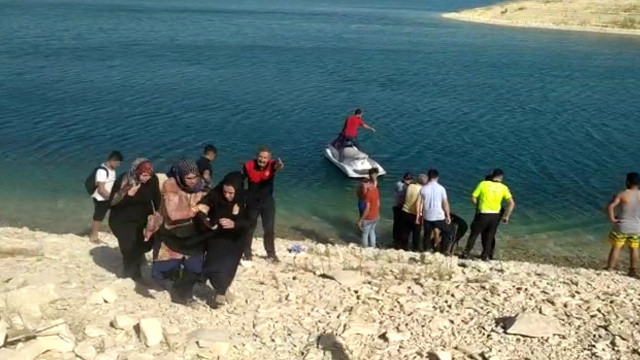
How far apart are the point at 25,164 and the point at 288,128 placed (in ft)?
34.9

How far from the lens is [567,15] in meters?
81.7

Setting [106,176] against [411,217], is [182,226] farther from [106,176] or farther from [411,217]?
[411,217]

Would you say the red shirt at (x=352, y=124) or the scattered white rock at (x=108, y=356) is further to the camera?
the red shirt at (x=352, y=124)

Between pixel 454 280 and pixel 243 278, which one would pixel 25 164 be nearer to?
pixel 243 278

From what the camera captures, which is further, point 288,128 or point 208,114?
point 208,114

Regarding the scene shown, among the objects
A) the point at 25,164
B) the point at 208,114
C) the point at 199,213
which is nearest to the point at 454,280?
the point at 199,213

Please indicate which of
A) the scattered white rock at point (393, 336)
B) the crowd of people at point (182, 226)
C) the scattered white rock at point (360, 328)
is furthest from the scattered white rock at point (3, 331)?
the scattered white rock at point (393, 336)

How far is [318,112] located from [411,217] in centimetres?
1808

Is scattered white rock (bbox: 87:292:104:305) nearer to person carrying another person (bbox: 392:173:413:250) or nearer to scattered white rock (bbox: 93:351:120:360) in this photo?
scattered white rock (bbox: 93:351:120:360)

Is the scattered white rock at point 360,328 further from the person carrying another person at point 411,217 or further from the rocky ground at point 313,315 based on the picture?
the person carrying another person at point 411,217

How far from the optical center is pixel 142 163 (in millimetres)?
8297

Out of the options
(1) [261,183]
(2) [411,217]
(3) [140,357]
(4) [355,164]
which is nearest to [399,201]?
(2) [411,217]

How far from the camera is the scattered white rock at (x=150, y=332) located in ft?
22.6

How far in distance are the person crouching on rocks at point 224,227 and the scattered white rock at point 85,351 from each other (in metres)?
1.70
